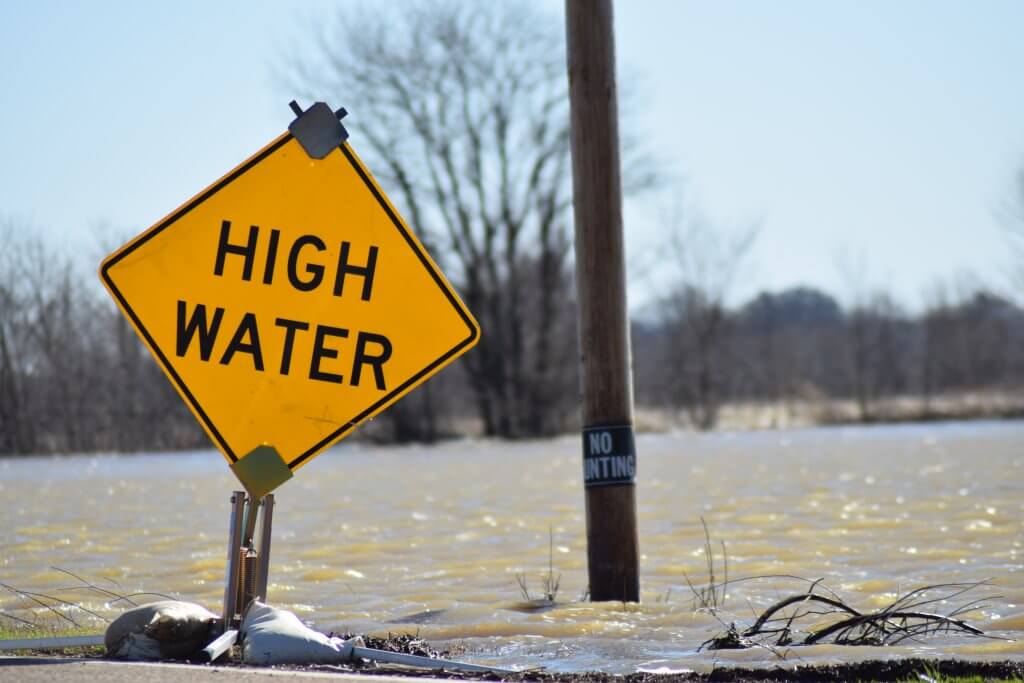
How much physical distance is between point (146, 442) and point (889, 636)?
3485 centimetres

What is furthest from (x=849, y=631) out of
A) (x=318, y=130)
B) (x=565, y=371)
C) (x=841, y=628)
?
(x=565, y=371)

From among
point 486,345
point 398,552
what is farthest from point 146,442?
point 398,552

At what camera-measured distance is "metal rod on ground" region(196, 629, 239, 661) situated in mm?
4855

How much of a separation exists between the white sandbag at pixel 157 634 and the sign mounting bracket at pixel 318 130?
1.95m

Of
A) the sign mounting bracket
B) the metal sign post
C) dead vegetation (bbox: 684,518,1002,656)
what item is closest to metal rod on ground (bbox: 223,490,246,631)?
the metal sign post

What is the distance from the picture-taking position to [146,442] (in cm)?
3834

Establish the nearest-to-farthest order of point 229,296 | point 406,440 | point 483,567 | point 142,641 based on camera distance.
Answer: point 142,641 < point 229,296 < point 483,567 < point 406,440

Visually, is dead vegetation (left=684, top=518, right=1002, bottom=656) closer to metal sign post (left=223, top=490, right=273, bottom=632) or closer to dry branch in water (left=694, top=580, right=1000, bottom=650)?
dry branch in water (left=694, top=580, right=1000, bottom=650)

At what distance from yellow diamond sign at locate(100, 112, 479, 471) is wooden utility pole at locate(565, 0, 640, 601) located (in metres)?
1.40

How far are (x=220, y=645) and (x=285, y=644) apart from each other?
9.4 inches

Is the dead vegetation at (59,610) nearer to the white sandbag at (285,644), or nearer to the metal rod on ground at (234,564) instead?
the metal rod on ground at (234,564)

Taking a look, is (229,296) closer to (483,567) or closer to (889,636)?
(889,636)

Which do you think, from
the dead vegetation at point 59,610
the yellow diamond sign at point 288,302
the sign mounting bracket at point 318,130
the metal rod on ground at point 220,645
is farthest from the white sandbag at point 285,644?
the sign mounting bracket at point 318,130

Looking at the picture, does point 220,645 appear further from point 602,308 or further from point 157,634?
point 602,308
